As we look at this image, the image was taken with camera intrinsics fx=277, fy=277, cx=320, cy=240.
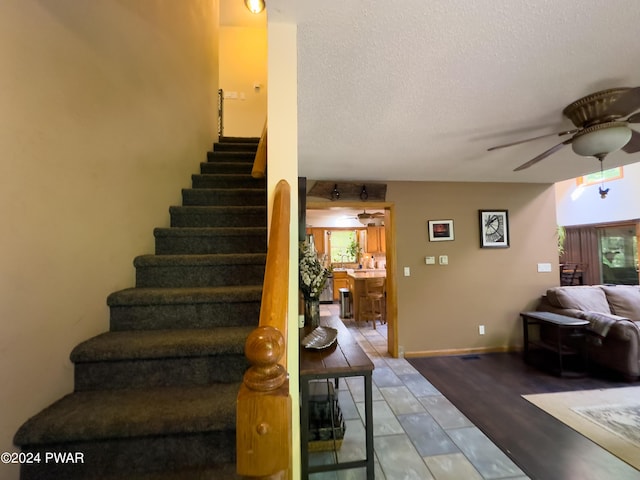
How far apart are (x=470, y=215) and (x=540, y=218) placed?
3.52 ft

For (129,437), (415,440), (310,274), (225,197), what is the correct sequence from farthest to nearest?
(225,197)
(415,440)
(310,274)
(129,437)

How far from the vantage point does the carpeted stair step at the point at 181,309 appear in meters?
1.48

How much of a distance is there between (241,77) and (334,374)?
15.9 feet

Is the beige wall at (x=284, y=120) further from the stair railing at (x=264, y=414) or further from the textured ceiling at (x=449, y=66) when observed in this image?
the stair railing at (x=264, y=414)

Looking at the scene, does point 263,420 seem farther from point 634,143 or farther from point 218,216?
point 634,143

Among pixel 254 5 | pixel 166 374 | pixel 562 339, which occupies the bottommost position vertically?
pixel 562 339

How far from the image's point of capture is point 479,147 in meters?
2.63

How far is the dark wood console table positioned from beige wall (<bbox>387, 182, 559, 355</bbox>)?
7.38 ft

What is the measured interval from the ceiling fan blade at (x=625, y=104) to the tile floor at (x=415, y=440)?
227cm

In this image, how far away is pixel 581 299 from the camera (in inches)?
139

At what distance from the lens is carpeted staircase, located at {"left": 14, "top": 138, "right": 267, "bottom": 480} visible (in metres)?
1.00

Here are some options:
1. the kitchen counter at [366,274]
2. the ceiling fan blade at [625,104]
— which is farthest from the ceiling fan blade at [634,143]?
the kitchen counter at [366,274]

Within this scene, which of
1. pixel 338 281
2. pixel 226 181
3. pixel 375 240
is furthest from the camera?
pixel 375 240

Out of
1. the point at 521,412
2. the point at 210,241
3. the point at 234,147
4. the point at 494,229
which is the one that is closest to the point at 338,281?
the point at 494,229
